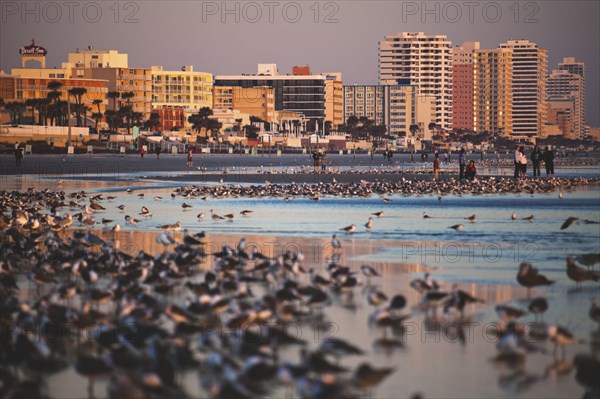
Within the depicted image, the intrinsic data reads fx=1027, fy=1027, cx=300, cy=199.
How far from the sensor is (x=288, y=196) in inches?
1422

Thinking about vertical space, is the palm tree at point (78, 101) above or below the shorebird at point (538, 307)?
above

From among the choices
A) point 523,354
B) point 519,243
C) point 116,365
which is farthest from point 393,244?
point 116,365

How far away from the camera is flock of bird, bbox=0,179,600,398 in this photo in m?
8.17

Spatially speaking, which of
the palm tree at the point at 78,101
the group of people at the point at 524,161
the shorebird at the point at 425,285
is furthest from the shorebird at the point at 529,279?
the palm tree at the point at 78,101

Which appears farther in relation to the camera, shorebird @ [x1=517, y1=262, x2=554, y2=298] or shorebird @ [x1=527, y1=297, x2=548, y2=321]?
shorebird @ [x1=517, y1=262, x2=554, y2=298]

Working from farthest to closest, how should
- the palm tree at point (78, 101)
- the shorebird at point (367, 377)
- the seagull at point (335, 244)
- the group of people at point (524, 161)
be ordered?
the palm tree at point (78, 101) < the group of people at point (524, 161) < the seagull at point (335, 244) < the shorebird at point (367, 377)

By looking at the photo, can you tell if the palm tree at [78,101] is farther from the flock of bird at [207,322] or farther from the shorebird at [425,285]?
the shorebird at [425,285]

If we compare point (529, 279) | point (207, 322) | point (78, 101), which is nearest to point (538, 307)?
point (529, 279)

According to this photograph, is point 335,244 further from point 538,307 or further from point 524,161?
point 524,161

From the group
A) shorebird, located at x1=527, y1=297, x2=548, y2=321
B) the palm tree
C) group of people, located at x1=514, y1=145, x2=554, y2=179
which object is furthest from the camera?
the palm tree

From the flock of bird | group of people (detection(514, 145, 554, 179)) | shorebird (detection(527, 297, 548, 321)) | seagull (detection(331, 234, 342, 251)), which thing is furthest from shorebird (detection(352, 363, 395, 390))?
group of people (detection(514, 145, 554, 179))

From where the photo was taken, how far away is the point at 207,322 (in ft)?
35.3

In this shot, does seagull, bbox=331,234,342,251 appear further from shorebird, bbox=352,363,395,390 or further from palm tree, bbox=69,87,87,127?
palm tree, bbox=69,87,87,127

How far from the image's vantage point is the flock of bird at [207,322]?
8.17m
